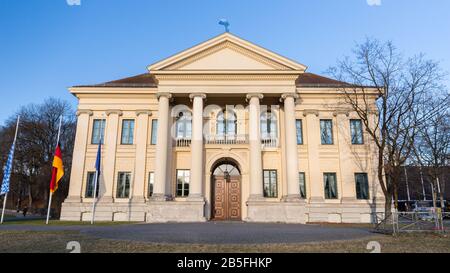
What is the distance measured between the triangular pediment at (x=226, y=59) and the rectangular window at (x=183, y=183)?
27.1ft

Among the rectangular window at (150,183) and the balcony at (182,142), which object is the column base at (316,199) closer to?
the balcony at (182,142)

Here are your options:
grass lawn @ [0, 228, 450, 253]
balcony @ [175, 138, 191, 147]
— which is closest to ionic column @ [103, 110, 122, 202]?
balcony @ [175, 138, 191, 147]

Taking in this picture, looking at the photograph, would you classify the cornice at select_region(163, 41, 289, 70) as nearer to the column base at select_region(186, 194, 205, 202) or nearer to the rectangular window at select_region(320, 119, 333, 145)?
the rectangular window at select_region(320, 119, 333, 145)

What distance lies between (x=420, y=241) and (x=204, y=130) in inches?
670

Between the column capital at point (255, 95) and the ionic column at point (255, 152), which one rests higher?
the column capital at point (255, 95)

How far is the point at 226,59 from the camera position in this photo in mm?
23328

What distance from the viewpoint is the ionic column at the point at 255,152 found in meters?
20.6

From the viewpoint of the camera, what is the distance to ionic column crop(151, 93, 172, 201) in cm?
2072

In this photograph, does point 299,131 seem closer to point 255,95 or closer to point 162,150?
point 255,95

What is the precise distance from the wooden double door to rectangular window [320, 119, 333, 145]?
8002mm

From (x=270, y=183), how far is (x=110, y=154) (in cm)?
1347

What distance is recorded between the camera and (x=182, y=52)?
74.8ft

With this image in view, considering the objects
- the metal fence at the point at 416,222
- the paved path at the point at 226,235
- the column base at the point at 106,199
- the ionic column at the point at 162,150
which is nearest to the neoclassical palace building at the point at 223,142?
the ionic column at the point at 162,150
